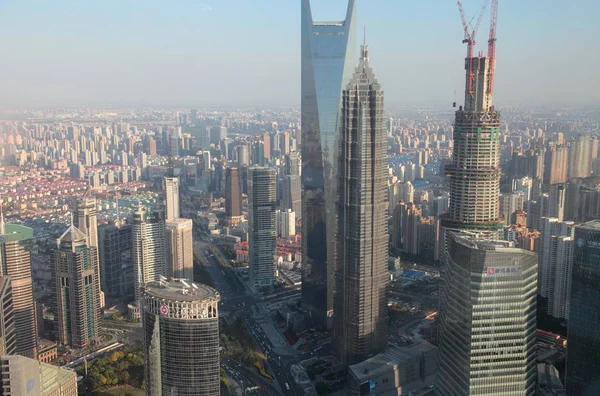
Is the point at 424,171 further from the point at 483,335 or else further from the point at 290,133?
the point at 483,335

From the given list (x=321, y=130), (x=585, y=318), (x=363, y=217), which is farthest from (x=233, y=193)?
(x=585, y=318)

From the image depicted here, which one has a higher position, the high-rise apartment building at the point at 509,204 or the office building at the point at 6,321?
the high-rise apartment building at the point at 509,204

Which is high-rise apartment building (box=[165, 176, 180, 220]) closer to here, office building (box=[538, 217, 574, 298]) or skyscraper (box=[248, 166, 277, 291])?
skyscraper (box=[248, 166, 277, 291])

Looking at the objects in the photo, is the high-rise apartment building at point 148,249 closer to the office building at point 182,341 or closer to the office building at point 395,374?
the office building at point 395,374

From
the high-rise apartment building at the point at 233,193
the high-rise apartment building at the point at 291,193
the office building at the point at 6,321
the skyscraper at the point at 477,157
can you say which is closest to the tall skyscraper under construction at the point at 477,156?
the skyscraper at the point at 477,157

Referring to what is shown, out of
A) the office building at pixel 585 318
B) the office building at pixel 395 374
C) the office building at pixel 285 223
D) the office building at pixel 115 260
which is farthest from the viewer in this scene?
the office building at pixel 285 223

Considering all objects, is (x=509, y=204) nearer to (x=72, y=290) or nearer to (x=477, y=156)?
(x=477, y=156)
